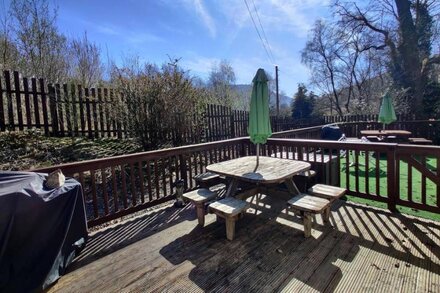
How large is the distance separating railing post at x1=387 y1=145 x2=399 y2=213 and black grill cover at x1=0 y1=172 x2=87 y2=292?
11.9 feet

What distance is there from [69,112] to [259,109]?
16.3ft

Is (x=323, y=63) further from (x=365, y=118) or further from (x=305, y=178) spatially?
(x=305, y=178)

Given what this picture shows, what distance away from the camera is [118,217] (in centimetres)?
314

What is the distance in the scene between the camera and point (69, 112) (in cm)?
586

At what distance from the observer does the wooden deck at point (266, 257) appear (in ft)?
6.26

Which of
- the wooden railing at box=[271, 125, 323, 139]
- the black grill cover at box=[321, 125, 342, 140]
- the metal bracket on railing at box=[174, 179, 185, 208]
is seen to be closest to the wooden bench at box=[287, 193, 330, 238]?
the metal bracket on railing at box=[174, 179, 185, 208]

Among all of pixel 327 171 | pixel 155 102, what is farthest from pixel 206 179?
pixel 155 102

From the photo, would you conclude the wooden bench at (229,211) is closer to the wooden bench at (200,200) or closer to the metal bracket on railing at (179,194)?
the wooden bench at (200,200)

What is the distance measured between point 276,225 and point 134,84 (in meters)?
4.64

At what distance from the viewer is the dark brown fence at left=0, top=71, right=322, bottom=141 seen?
522cm

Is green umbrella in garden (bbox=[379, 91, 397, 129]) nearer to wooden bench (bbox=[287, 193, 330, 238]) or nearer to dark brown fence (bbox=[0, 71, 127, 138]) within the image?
wooden bench (bbox=[287, 193, 330, 238])

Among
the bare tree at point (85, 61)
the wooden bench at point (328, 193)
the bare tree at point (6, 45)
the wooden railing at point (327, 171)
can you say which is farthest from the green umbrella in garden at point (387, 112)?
the bare tree at point (6, 45)

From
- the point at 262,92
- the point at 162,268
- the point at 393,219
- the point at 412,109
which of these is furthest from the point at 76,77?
the point at 412,109

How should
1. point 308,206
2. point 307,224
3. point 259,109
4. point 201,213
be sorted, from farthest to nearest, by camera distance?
point 259,109
point 201,213
point 307,224
point 308,206
